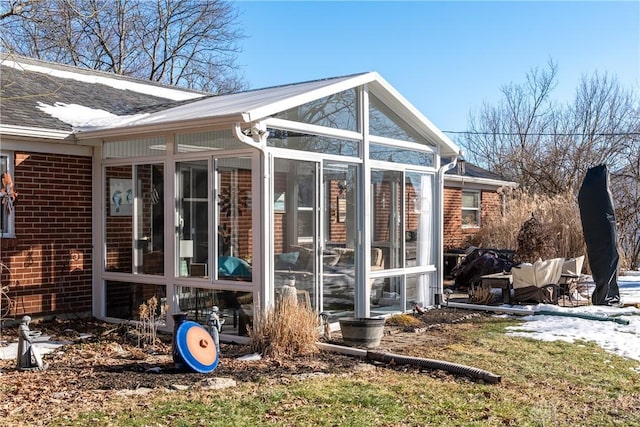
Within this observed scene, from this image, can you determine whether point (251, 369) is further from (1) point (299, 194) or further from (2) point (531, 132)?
(2) point (531, 132)

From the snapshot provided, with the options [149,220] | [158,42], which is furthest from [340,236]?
[158,42]

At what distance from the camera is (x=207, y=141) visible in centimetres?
854

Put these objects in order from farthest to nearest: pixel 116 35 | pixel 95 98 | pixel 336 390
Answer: pixel 116 35
pixel 95 98
pixel 336 390

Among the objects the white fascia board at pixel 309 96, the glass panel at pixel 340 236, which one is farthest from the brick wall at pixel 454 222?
the white fascia board at pixel 309 96

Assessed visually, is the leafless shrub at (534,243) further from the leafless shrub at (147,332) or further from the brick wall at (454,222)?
the leafless shrub at (147,332)

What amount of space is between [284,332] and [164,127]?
3087 mm

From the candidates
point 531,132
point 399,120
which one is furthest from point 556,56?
point 399,120

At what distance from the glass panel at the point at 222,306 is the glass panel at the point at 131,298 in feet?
1.19

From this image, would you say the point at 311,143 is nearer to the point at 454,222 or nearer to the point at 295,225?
the point at 295,225

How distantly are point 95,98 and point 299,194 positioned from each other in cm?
519

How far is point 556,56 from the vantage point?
31312mm

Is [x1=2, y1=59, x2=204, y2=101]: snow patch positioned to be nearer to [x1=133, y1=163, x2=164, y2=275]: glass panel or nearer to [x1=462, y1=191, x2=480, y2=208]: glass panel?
[x1=133, y1=163, x2=164, y2=275]: glass panel

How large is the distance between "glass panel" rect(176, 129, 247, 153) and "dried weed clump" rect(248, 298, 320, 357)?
83.5 inches

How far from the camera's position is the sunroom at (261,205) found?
8.30 meters
